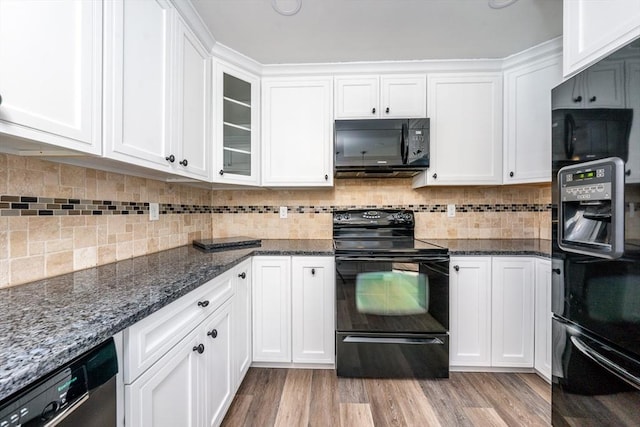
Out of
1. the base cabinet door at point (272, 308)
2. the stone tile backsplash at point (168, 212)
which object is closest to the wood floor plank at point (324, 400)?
the base cabinet door at point (272, 308)

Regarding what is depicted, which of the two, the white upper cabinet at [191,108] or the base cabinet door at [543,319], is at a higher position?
the white upper cabinet at [191,108]

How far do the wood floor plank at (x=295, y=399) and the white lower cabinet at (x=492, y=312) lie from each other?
1.03 m

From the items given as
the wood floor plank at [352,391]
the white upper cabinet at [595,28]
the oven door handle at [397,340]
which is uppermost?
the white upper cabinet at [595,28]

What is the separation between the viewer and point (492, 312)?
73.3 inches

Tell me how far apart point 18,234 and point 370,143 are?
1894mm

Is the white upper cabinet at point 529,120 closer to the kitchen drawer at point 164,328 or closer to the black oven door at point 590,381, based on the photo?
the black oven door at point 590,381

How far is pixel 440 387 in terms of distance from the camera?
5.74 feet

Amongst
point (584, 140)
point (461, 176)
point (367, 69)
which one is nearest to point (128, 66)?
point (367, 69)

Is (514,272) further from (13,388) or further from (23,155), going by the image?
(23,155)

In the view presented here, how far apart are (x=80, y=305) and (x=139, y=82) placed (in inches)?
35.7

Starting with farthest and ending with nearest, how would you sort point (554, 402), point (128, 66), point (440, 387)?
point (440, 387) < point (554, 402) < point (128, 66)

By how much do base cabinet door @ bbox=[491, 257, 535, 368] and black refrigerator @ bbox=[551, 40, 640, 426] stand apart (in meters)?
0.62

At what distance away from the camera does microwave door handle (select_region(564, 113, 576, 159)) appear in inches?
43.1

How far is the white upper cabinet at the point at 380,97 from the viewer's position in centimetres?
213
